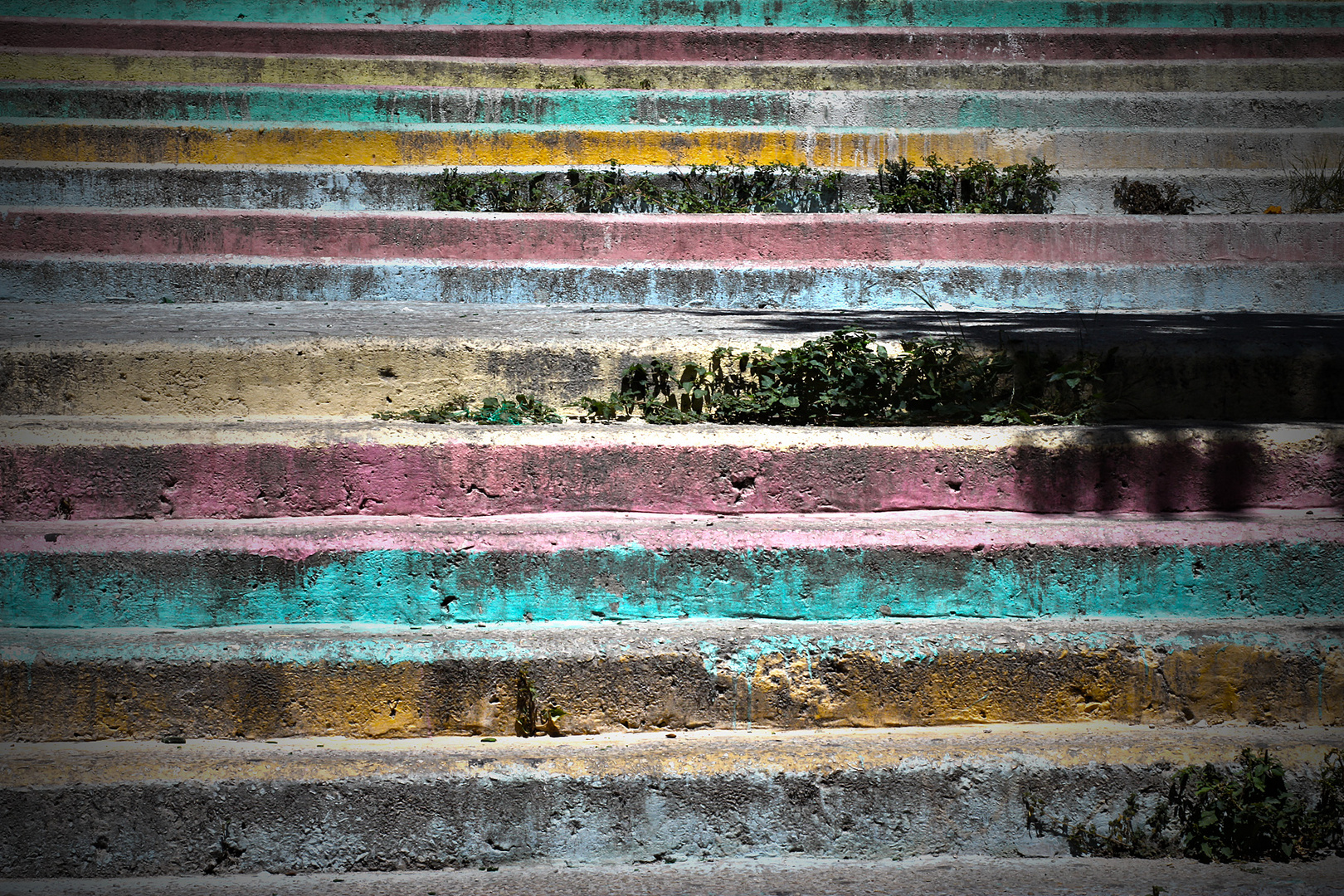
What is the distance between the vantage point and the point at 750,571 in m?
2.96

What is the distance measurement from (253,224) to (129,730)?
3.16m

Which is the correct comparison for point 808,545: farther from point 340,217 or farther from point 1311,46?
point 1311,46

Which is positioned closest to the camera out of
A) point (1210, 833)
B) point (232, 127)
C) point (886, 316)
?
point (1210, 833)

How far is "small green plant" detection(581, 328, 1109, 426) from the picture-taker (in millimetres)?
3600

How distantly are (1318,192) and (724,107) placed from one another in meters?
3.48

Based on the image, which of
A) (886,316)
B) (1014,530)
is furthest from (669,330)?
(1014,530)

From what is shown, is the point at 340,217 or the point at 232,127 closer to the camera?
the point at 340,217

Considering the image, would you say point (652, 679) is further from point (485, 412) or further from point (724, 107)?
point (724, 107)

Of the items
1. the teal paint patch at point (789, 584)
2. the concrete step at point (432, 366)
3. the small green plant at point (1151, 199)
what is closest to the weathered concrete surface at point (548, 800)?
the teal paint patch at point (789, 584)

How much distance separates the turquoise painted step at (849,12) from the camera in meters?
8.48

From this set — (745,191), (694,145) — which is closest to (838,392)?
(745,191)

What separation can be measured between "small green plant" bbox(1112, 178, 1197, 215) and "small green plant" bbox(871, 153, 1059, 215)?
38cm

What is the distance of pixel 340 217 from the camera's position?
5191 millimetres

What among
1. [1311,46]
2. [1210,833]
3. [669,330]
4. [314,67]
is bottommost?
[1210,833]
